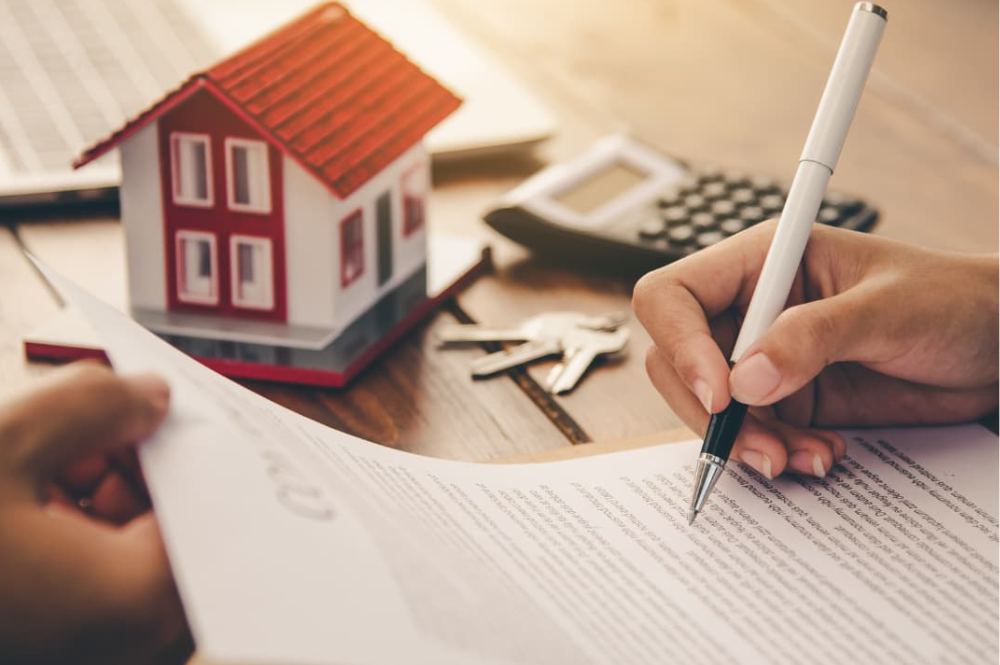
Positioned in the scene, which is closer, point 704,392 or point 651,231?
point 704,392

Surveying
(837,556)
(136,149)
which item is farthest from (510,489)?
(136,149)

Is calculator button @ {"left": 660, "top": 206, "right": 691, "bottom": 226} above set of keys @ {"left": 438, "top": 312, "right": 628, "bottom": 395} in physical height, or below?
above

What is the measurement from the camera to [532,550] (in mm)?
512

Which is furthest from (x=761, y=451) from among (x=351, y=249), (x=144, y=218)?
(x=144, y=218)

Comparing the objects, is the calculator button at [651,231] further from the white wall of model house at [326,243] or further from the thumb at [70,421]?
the thumb at [70,421]

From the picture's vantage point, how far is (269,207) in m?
0.72

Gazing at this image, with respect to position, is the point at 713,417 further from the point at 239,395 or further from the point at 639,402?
the point at 239,395

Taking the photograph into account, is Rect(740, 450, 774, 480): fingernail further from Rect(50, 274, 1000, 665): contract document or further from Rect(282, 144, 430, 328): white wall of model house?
Rect(282, 144, 430, 328): white wall of model house

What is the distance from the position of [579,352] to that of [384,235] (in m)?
0.17

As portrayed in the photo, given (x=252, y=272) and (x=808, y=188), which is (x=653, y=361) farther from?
(x=252, y=272)

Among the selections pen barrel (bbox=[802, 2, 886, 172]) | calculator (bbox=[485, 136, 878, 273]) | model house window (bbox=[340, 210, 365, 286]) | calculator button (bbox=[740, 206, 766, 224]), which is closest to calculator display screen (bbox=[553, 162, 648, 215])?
calculator (bbox=[485, 136, 878, 273])

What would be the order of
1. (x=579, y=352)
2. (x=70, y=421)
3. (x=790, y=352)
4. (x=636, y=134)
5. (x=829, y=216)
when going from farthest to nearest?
1. (x=636, y=134)
2. (x=829, y=216)
3. (x=579, y=352)
4. (x=790, y=352)
5. (x=70, y=421)

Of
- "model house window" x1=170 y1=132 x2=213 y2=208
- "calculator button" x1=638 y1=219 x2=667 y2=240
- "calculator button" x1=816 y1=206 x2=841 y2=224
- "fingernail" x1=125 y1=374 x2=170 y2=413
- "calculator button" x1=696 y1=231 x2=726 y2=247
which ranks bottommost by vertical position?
"calculator button" x1=638 y1=219 x2=667 y2=240

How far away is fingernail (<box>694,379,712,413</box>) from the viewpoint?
23.0 inches
